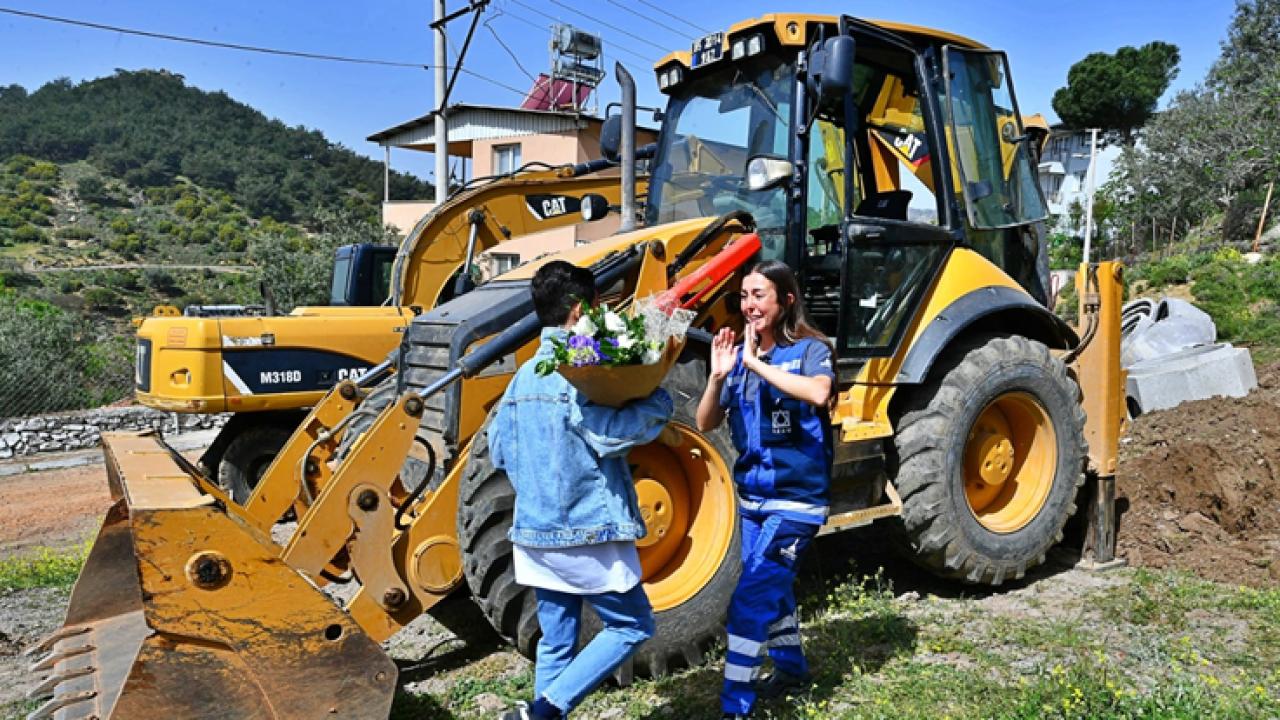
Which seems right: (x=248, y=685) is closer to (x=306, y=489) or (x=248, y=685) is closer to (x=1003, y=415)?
(x=306, y=489)

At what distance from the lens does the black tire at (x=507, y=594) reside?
12.2ft

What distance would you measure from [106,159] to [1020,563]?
203 feet

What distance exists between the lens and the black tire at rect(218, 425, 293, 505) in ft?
25.7

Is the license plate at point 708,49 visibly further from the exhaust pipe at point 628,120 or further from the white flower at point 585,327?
the white flower at point 585,327

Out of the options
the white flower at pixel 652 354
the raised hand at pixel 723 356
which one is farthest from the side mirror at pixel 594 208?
the white flower at pixel 652 354

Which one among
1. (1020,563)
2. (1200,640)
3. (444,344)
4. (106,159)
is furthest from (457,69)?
(106,159)

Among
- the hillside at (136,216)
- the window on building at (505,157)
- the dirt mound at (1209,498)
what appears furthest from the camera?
the window on building at (505,157)

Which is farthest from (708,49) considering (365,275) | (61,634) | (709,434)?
(365,275)

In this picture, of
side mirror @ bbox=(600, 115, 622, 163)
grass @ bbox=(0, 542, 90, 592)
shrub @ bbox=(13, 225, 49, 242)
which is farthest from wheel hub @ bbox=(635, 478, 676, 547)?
shrub @ bbox=(13, 225, 49, 242)

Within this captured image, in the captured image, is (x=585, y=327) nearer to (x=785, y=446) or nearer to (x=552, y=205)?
(x=785, y=446)

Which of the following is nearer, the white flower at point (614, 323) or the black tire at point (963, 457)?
the white flower at point (614, 323)

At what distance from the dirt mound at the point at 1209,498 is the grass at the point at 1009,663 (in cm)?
46

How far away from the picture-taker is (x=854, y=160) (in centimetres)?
521

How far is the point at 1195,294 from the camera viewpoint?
15781 mm
